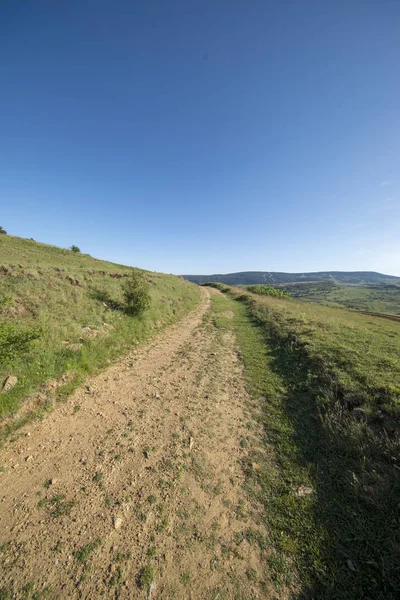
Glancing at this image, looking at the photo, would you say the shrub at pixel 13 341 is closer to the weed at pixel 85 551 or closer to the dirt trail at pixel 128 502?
the dirt trail at pixel 128 502

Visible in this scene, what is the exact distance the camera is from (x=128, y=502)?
452 cm

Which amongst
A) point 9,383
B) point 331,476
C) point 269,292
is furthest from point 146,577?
point 269,292

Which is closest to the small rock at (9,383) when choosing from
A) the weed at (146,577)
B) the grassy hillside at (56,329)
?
the grassy hillside at (56,329)

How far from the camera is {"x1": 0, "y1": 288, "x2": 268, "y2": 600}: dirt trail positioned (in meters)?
3.39

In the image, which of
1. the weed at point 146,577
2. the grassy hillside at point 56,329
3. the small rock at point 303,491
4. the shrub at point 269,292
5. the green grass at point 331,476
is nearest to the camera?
the weed at point 146,577

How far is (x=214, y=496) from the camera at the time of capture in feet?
15.6

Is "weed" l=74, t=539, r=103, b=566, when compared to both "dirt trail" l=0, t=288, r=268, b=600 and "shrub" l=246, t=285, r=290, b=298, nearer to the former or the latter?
"dirt trail" l=0, t=288, r=268, b=600

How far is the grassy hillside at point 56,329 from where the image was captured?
7398 millimetres

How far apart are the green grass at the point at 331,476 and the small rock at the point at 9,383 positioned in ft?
24.2

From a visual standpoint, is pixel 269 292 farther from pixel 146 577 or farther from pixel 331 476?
pixel 146 577

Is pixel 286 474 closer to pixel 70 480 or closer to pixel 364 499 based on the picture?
pixel 364 499

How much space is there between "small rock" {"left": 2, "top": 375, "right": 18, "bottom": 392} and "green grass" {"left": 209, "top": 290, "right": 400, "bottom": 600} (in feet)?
24.2

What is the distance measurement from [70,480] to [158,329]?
11.8m

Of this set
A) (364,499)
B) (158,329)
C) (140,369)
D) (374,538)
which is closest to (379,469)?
(364,499)
